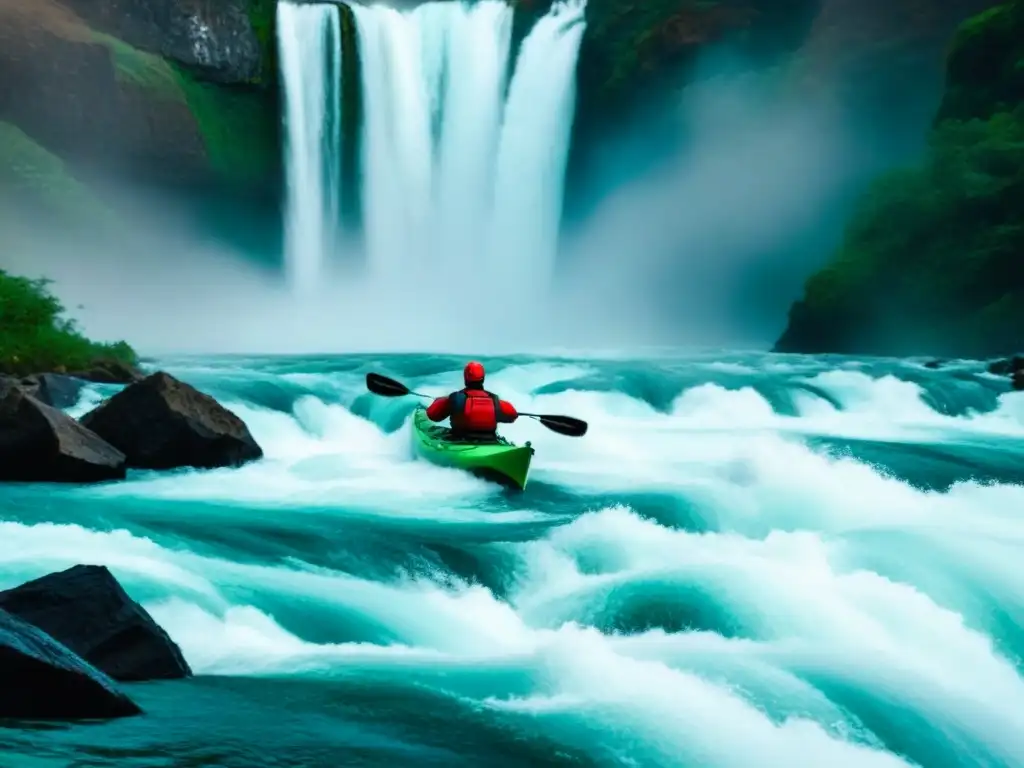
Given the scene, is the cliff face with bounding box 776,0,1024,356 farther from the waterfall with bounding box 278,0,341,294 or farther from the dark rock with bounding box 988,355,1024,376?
the waterfall with bounding box 278,0,341,294

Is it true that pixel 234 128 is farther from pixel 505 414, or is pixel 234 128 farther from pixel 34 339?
pixel 505 414

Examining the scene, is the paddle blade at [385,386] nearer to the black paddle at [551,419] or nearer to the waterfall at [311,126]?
the black paddle at [551,419]

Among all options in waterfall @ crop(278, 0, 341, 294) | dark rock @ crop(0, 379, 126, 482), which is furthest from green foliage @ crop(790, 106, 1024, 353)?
dark rock @ crop(0, 379, 126, 482)

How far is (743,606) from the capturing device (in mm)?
6914

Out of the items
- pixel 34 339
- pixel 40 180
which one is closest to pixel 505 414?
pixel 34 339

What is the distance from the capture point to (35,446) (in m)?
10.2

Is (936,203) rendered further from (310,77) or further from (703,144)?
(310,77)

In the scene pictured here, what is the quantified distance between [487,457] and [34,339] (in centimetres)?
806

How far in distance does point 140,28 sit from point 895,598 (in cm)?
3531

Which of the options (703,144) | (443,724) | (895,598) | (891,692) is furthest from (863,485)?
(703,144)

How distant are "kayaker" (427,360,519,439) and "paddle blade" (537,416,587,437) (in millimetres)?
523

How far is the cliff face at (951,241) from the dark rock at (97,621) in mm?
27073

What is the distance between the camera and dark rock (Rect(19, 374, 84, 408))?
44.2 ft

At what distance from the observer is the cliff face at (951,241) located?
29.2 meters
